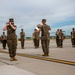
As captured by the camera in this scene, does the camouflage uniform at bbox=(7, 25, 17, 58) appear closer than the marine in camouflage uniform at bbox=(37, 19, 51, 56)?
Yes

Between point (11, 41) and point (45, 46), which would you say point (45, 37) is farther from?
point (11, 41)

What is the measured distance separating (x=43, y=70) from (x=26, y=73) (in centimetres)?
76

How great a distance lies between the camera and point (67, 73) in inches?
305

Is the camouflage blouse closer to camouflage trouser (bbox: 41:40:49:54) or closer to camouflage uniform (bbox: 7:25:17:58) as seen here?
camouflage uniform (bbox: 7:25:17:58)

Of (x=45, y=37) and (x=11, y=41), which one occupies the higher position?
(x=45, y=37)

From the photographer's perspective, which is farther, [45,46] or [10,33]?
[45,46]

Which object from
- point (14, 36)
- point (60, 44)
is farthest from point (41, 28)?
point (60, 44)

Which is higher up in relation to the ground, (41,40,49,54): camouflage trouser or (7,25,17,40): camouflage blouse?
(7,25,17,40): camouflage blouse

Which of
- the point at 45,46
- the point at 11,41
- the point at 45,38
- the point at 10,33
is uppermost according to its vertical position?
the point at 10,33

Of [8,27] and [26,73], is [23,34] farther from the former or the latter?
[26,73]

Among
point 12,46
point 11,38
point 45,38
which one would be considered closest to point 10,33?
point 11,38

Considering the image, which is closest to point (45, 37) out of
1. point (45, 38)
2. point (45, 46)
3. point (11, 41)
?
point (45, 38)

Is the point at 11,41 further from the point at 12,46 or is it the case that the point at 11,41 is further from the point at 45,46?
the point at 45,46

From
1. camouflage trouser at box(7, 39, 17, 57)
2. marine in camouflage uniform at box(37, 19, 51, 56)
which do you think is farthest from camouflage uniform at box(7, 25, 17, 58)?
marine in camouflage uniform at box(37, 19, 51, 56)
